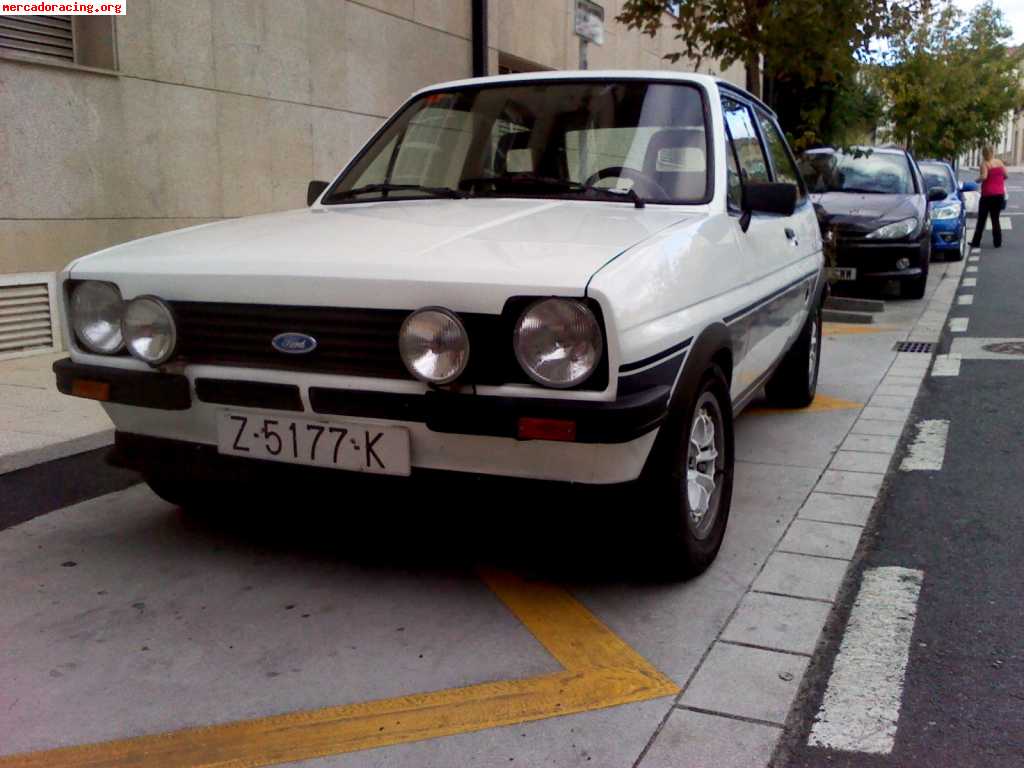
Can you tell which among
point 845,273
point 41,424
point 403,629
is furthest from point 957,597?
point 845,273

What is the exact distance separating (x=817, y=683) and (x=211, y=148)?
7.22 metres

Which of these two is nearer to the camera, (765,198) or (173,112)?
(765,198)

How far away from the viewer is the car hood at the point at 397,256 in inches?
117

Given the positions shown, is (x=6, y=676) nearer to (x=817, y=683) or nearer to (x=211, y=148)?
(x=817, y=683)

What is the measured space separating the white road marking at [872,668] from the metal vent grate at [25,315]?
563cm

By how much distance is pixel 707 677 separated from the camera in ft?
9.54

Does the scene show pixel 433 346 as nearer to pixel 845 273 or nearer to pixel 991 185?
pixel 845 273

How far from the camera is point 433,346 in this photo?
118 inches

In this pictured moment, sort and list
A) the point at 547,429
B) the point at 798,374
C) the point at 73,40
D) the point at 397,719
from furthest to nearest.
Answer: the point at 73,40 < the point at 798,374 < the point at 547,429 < the point at 397,719

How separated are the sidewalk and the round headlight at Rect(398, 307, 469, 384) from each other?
2.66m

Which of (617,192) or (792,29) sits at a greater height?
(792,29)

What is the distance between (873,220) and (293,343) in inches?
393

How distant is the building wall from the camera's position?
23.7 feet

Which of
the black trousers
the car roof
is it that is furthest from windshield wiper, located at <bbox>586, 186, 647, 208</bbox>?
the black trousers
